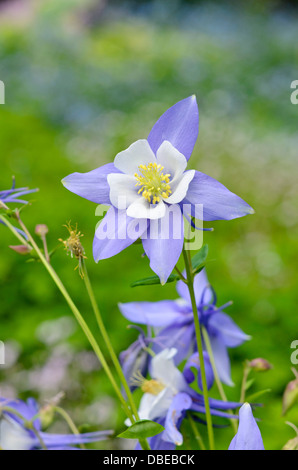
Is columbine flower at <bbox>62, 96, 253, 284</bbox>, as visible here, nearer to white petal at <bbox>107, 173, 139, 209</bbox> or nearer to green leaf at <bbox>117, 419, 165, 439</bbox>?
white petal at <bbox>107, 173, 139, 209</bbox>

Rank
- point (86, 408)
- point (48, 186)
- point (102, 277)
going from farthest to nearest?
point (48, 186) < point (102, 277) < point (86, 408)

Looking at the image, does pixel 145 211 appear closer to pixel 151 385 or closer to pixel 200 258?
pixel 200 258

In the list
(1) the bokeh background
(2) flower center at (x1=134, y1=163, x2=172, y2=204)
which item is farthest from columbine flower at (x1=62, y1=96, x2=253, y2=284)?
(1) the bokeh background

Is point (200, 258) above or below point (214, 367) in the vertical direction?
above

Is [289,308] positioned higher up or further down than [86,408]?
higher up

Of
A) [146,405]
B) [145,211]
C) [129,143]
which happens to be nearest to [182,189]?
[145,211]
